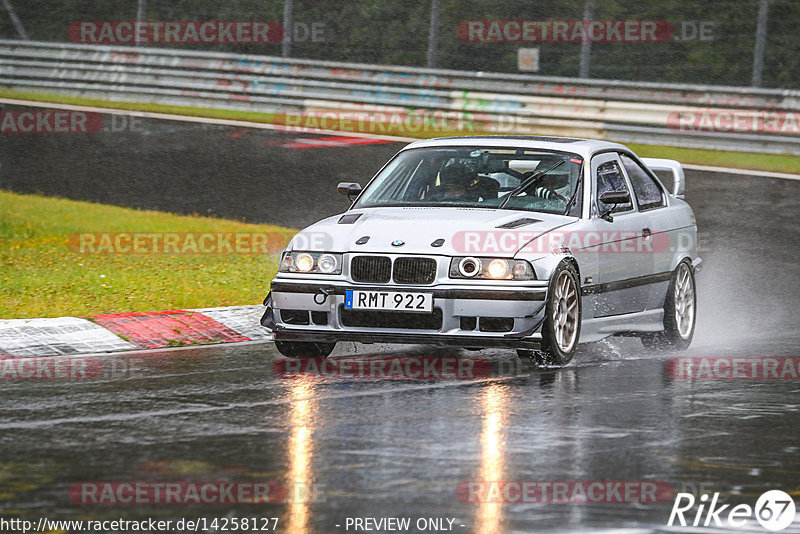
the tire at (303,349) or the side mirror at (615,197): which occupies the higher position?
the side mirror at (615,197)

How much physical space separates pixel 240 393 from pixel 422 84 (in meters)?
17.3

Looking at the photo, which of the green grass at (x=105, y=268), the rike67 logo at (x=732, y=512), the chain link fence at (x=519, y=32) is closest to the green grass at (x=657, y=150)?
the chain link fence at (x=519, y=32)

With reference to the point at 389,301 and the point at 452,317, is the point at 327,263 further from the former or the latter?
the point at 452,317

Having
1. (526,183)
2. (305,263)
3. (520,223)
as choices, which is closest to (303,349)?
(305,263)

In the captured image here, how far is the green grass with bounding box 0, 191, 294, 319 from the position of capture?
11.6m

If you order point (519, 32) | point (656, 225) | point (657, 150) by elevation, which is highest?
point (519, 32)

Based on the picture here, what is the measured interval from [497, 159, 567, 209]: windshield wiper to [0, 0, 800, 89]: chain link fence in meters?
14.5

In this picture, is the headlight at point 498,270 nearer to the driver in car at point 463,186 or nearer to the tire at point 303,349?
the driver in car at point 463,186

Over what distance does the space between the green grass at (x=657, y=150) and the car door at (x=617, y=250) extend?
10961 millimetres

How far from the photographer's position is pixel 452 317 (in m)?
8.82

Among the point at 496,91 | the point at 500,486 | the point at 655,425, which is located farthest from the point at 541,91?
the point at 500,486

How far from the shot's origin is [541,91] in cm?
2388

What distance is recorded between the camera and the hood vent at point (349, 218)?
9.56m

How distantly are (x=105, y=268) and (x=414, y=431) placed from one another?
6983 mm
